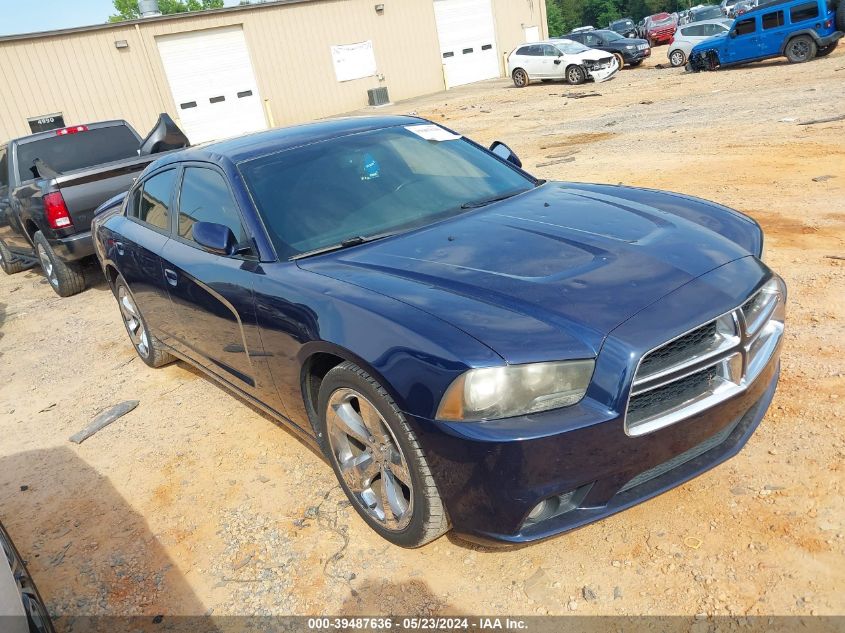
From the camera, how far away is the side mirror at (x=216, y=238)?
3.23 m

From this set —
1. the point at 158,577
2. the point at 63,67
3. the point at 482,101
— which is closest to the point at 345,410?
the point at 158,577

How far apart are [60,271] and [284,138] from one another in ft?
16.9

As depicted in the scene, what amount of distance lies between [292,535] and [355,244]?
1.37 meters

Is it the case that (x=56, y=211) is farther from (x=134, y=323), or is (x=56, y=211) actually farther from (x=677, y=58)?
(x=677, y=58)

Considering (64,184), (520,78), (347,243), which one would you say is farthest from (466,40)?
(347,243)

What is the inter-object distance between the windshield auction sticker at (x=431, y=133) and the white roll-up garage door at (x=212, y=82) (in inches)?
891

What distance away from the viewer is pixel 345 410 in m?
2.79

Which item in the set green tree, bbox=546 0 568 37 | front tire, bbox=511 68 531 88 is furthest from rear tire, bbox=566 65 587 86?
green tree, bbox=546 0 568 37

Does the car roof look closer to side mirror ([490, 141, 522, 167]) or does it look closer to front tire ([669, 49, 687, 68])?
side mirror ([490, 141, 522, 167])

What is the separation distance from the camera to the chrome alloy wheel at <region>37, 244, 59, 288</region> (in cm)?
788

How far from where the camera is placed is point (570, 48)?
23.2m

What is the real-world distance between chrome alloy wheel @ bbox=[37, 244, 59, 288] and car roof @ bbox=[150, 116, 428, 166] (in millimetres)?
4496

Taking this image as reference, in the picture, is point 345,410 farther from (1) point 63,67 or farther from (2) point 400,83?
(2) point 400,83

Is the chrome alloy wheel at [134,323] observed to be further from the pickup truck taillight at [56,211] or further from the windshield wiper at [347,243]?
the windshield wiper at [347,243]
